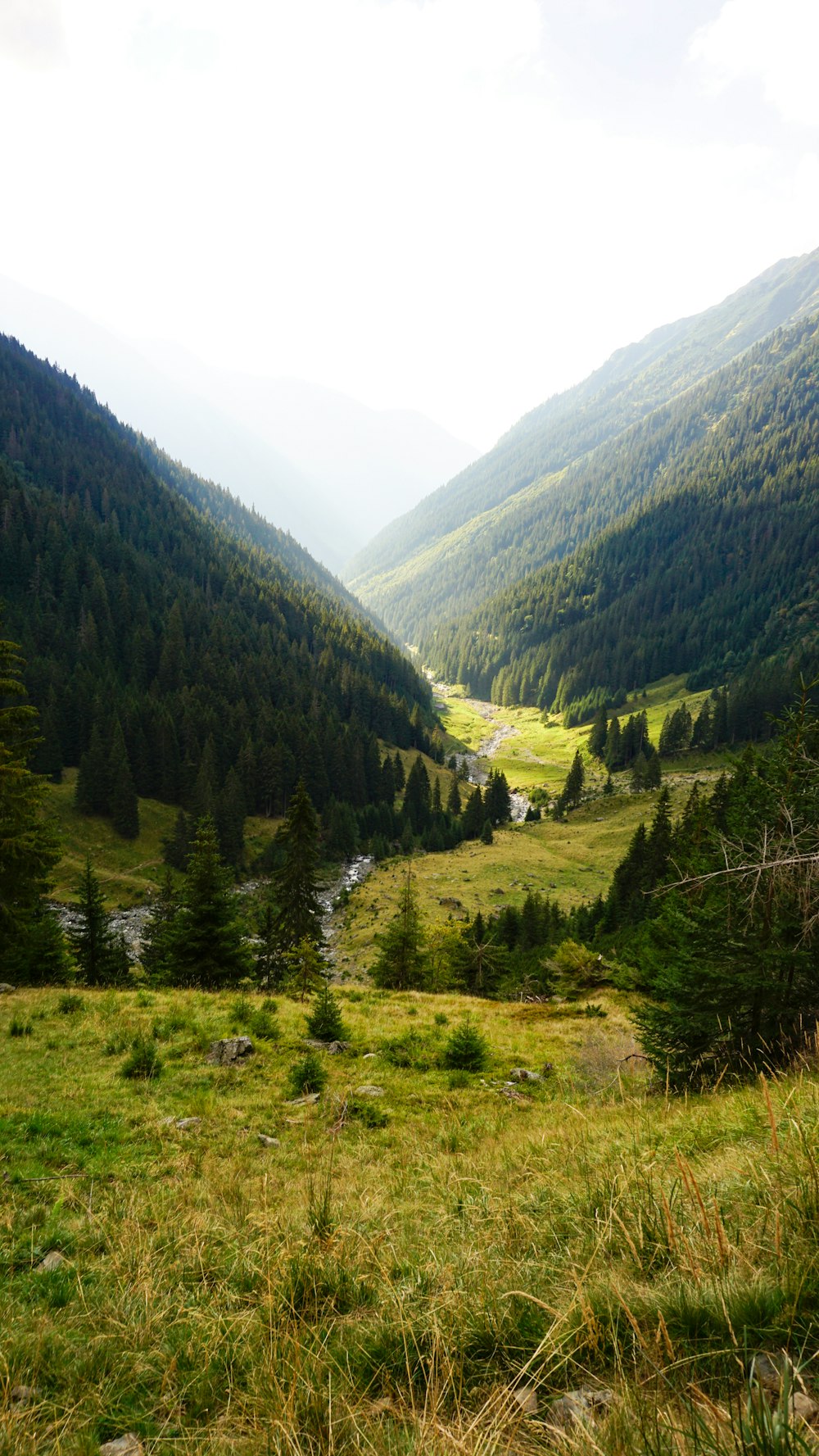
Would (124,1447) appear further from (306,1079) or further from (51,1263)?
(306,1079)

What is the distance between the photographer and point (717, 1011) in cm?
962

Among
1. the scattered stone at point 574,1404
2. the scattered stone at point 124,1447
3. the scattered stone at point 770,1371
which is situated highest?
the scattered stone at point 770,1371

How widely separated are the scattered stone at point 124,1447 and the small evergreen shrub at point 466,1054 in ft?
37.1

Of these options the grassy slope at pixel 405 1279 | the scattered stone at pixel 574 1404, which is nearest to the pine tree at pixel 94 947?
the grassy slope at pixel 405 1279

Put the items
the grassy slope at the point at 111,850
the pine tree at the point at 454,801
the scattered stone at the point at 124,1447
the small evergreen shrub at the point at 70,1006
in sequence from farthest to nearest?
the pine tree at the point at 454,801
the grassy slope at the point at 111,850
the small evergreen shrub at the point at 70,1006
the scattered stone at the point at 124,1447

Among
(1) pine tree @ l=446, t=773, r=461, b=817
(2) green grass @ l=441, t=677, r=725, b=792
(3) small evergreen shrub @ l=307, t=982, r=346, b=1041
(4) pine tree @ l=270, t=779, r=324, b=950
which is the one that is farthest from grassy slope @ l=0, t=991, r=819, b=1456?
(2) green grass @ l=441, t=677, r=725, b=792

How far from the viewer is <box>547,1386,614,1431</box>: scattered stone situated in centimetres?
224

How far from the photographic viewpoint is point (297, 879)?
100 ft

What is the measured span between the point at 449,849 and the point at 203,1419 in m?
76.6

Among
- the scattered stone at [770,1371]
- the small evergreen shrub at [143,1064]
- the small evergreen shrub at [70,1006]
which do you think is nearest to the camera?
the scattered stone at [770,1371]

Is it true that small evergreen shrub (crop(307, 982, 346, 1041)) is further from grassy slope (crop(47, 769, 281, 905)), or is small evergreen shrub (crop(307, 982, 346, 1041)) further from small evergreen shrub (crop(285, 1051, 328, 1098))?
grassy slope (crop(47, 769, 281, 905))

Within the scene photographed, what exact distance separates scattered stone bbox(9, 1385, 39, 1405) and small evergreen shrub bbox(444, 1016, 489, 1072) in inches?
444

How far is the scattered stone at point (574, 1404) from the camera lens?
7.35ft

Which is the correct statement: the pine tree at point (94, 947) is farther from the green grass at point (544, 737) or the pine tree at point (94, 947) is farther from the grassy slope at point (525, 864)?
the green grass at point (544, 737)
